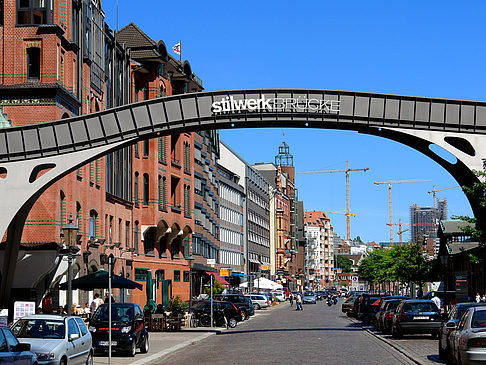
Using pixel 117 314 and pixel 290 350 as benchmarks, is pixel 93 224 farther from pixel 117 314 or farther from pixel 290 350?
pixel 290 350

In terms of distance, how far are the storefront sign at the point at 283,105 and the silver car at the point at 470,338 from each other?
1772 cm

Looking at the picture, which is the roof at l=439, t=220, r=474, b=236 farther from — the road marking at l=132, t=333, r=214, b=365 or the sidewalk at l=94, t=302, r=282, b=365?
the road marking at l=132, t=333, r=214, b=365

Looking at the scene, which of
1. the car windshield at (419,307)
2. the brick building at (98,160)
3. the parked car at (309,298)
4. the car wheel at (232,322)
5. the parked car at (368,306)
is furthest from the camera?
the parked car at (309,298)

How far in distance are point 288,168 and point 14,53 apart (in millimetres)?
151936

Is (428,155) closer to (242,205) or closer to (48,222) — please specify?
(48,222)

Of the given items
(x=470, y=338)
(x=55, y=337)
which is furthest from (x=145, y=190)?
(x=470, y=338)

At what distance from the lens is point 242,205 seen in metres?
121

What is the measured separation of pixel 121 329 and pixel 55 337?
8.01 metres

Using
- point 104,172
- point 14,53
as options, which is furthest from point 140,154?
point 14,53

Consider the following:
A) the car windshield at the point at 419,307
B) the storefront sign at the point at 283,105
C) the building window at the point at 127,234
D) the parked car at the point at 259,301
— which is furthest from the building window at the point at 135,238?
the car windshield at the point at 419,307

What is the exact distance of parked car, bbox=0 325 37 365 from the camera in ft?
47.2

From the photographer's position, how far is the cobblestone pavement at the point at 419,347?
23755 millimetres

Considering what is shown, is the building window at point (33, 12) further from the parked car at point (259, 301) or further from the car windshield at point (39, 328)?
the parked car at point (259, 301)

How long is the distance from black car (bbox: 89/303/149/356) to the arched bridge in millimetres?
8637
